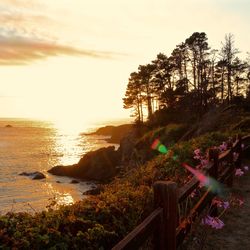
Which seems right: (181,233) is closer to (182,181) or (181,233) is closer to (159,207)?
(159,207)

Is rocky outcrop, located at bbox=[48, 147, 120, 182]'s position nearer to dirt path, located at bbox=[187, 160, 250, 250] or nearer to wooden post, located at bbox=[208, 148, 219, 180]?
dirt path, located at bbox=[187, 160, 250, 250]

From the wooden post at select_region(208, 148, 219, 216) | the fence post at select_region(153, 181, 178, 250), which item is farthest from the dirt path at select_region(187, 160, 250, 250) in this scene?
the fence post at select_region(153, 181, 178, 250)

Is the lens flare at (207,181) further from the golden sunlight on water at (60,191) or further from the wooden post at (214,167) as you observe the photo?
the golden sunlight on water at (60,191)

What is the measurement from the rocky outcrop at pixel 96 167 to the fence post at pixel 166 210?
40311mm

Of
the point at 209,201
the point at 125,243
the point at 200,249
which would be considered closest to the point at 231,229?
the point at 209,201

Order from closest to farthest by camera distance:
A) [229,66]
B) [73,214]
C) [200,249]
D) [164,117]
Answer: [73,214]
[200,249]
[164,117]
[229,66]

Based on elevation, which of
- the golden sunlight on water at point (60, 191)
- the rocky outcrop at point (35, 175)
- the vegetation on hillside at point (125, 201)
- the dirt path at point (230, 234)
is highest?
the vegetation on hillside at point (125, 201)

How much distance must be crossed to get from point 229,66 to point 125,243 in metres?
63.5

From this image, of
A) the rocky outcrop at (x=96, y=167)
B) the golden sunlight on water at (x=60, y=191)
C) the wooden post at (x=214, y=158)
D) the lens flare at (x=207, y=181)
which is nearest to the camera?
the lens flare at (x=207, y=181)

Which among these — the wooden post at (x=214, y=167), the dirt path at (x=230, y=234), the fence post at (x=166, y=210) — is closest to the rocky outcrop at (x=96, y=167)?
the dirt path at (x=230, y=234)

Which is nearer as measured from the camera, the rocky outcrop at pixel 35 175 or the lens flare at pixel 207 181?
the lens flare at pixel 207 181

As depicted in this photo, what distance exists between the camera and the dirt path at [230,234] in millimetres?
7086

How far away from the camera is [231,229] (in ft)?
26.6

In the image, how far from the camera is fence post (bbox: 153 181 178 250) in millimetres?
4609
